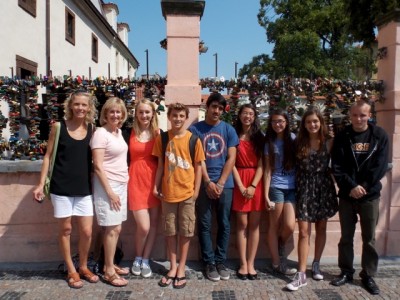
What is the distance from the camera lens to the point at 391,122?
14.0ft

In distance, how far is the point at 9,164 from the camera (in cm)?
398

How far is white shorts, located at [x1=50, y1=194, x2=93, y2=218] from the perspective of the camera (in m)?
3.41

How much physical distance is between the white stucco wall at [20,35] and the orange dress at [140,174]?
7.75m

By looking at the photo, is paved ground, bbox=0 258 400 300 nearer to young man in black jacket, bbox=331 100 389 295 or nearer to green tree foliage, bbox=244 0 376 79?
young man in black jacket, bbox=331 100 389 295

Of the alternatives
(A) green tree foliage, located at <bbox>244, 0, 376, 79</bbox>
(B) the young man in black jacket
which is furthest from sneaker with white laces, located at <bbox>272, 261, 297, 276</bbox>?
(A) green tree foliage, located at <bbox>244, 0, 376, 79</bbox>

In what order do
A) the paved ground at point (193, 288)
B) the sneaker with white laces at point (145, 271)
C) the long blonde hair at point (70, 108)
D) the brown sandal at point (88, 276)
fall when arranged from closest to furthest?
1. the paved ground at point (193, 288)
2. the long blonde hair at point (70, 108)
3. the brown sandal at point (88, 276)
4. the sneaker with white laces at point (145, 271)

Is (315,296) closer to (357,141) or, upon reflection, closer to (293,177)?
(293,177)

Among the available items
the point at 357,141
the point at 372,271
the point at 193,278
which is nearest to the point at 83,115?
the point at 193,278

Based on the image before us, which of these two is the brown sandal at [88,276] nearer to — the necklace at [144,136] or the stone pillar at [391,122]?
the necklace at [144,136]

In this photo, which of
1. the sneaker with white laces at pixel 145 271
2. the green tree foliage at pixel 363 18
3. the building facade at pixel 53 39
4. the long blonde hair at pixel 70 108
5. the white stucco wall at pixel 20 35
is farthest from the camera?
the green tree foliage at pixel 363 18

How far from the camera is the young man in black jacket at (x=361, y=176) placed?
342 centimetres

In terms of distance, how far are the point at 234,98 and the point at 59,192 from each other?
2294 millimetres

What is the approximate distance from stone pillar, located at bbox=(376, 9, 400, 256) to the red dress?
5.42 ft

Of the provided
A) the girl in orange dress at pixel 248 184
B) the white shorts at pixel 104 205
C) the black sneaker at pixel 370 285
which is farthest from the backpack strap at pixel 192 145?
the black sneaker at pixel 370 285
